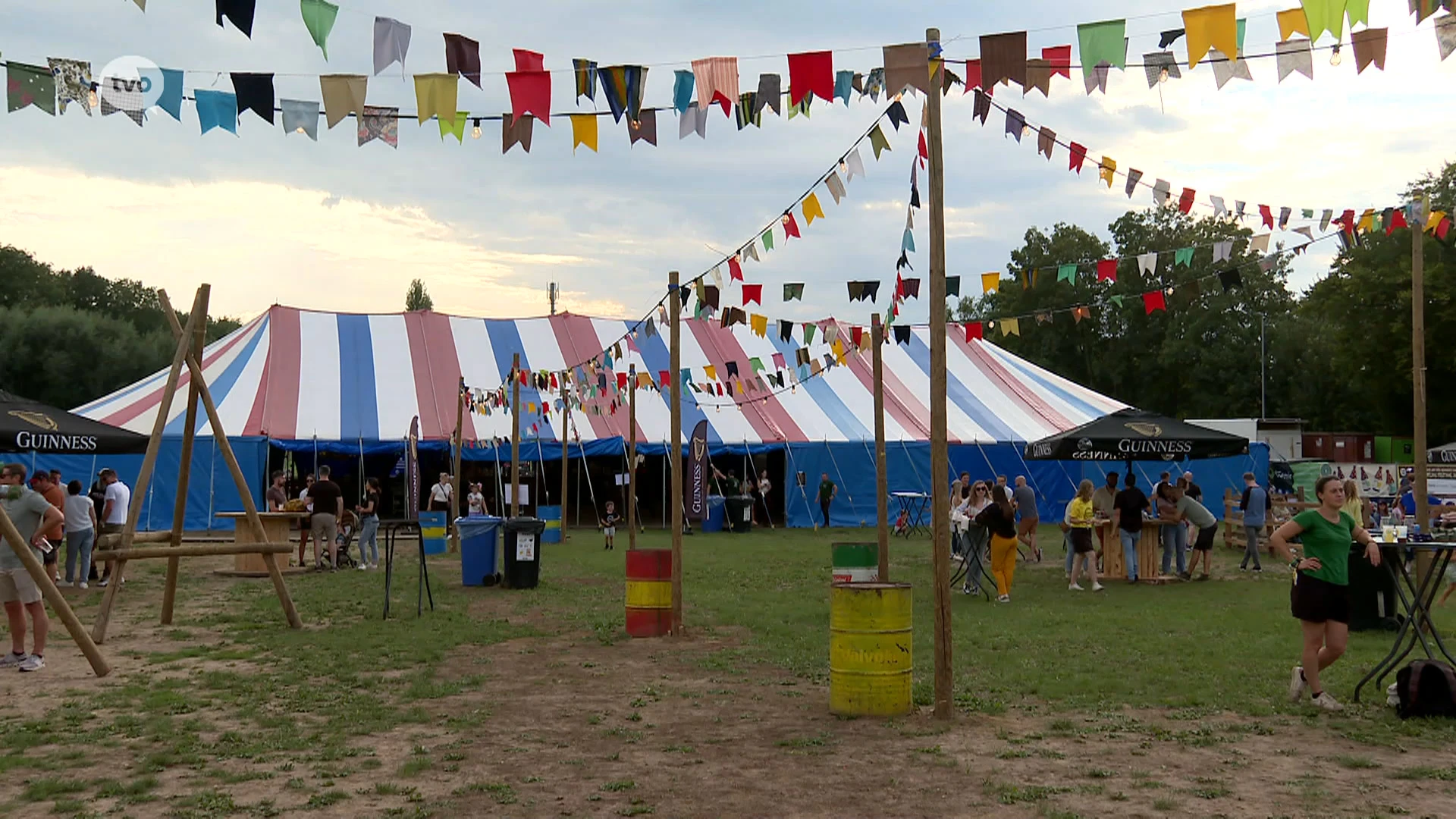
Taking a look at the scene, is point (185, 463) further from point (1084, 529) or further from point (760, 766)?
point (1084, 529)

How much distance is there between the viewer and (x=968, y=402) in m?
30.7

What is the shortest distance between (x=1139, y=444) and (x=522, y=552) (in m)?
8.54

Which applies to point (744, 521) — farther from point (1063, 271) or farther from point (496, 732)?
point (496, 732)

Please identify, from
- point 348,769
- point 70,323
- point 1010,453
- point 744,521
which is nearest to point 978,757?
point 348,769

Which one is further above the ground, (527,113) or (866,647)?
(527,113)

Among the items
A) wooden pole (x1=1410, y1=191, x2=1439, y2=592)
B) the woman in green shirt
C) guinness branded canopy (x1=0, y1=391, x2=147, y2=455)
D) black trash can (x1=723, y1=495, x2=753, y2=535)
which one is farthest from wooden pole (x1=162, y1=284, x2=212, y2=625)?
black trash can (x1=723, y1=495, x2=753, y2=535)

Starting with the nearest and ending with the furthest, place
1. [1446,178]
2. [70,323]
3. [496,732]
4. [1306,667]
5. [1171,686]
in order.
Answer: [496,732] → [1306,667] → [1171,686] → [1446,178] → [70,323]

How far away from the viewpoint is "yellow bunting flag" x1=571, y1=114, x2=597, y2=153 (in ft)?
26.3

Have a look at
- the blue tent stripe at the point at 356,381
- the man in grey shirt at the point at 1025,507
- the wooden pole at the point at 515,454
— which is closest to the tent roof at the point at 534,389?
the blue tent stripe at the point at 356,381

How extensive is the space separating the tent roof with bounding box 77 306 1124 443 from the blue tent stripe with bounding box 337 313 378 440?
4 centimetres

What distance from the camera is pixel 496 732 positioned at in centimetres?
687

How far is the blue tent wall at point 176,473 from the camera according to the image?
24484 millimetres

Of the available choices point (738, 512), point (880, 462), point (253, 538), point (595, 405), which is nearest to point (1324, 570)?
point (880, 462)

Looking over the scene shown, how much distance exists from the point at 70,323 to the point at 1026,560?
1894 inches
